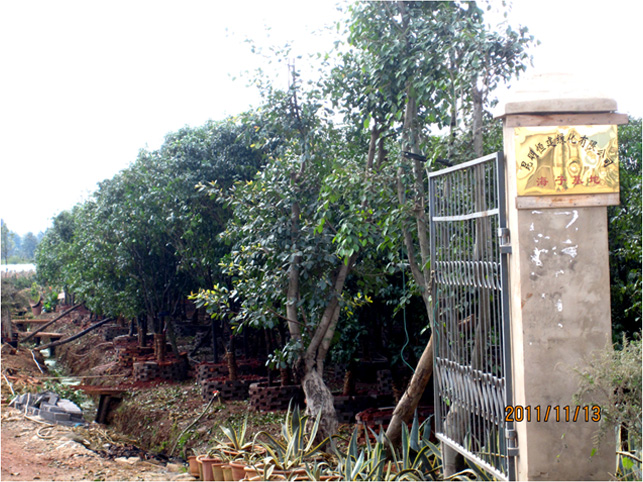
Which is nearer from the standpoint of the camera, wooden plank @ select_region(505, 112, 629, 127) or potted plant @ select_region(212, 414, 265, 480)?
wooden plank @ select_region(505, 112, 629, 127)

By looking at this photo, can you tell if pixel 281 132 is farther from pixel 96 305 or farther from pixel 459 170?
pixel 96 305

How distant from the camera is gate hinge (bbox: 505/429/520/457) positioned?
3283 mm

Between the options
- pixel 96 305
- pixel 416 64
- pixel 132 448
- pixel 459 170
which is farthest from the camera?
pixel 96 305

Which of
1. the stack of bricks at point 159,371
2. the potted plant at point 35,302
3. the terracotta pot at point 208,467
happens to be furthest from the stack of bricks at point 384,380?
the potted plant at point 35,302

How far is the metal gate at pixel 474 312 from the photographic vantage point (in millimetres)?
3379

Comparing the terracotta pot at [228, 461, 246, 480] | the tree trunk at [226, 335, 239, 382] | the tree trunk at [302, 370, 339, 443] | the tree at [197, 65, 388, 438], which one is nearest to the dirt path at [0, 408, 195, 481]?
the terracotta pot at [228, 461, 246, 480]

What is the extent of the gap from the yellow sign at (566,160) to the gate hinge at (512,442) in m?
1.36

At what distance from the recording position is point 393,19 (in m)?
5.57

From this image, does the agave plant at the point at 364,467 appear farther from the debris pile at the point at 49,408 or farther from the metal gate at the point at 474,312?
the debris pile at the point at 49,408

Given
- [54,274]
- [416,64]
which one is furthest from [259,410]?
[54,274]

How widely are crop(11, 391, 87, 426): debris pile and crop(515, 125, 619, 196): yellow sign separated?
883 cm

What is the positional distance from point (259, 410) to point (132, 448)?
2053 mm

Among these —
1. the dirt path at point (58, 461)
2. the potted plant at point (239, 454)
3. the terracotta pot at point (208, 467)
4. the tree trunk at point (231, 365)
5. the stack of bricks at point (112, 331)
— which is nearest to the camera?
the potted plant at point (239, 454)

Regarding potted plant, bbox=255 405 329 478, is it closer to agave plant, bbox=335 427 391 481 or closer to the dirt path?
agave plant, bbox=335 427 391 481
